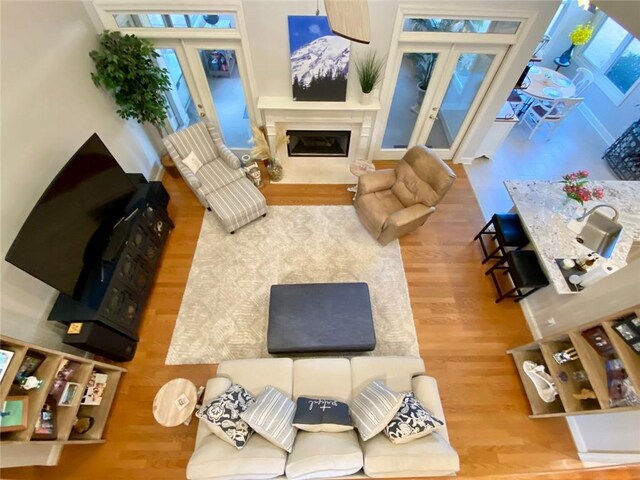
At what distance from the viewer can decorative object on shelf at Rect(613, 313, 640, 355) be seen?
1871 millimetres

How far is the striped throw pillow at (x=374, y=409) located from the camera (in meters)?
2.02

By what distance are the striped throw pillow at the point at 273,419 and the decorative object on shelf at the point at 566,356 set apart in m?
2.23

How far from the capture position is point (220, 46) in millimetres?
3424

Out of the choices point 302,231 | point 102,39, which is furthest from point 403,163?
point 102,39

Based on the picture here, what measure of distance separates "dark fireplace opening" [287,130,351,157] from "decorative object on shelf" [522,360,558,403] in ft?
11.3

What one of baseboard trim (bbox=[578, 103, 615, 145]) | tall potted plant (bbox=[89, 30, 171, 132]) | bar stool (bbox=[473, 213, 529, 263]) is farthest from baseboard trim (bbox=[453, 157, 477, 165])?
tall potted plant (bbox=[89, 30, 171, 132])

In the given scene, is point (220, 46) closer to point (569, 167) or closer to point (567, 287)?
point (567, 287)

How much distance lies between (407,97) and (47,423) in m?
5.00

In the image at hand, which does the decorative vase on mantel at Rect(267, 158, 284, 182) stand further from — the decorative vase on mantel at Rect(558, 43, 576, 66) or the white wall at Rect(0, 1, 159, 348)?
the decorative vase on mantel at Rect(558, 43, 576, 66)

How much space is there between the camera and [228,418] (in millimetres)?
2062

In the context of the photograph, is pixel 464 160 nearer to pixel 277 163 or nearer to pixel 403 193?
pixel 403 193

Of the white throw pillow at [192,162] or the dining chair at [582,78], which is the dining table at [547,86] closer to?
the dining chair at [582,78]

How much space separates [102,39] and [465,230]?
4.70m

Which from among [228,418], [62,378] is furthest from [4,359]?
[228,418]
